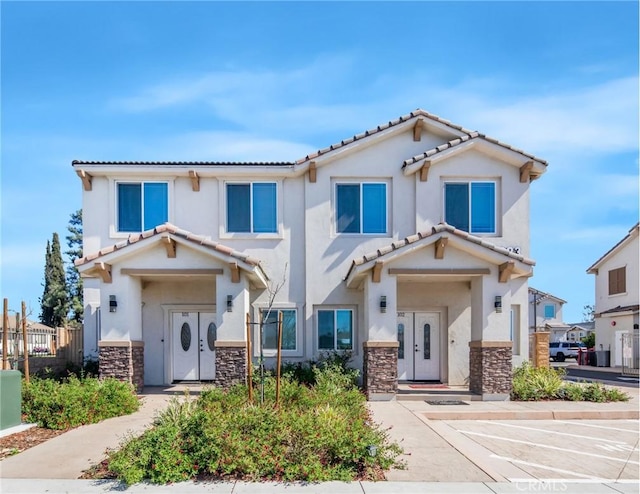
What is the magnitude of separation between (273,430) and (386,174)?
1069cm

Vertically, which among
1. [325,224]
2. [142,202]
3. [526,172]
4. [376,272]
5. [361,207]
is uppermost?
[526,172]

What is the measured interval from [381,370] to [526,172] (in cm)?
767

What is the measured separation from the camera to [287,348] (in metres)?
16.7

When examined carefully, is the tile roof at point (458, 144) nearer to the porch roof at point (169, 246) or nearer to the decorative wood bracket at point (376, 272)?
the decorative wood bracket at point (376, 272)

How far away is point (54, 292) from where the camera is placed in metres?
37.1

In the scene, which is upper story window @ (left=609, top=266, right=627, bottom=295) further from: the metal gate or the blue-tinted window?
the blue-tinted window

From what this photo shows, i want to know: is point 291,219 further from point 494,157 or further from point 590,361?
point 590,361

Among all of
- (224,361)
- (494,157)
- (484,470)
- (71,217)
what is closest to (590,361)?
(494,157)

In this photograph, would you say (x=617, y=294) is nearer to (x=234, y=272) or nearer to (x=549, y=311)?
(x=234, y=272)

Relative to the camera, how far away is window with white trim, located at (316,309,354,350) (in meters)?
16.7

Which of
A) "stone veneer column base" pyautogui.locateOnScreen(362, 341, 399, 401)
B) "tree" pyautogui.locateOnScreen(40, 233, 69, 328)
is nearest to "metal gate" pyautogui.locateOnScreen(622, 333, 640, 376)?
"stone veneer column base" pyautogui.locateOnScreen(362, 341, 399, 401)

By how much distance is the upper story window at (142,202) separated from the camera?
55.4ft

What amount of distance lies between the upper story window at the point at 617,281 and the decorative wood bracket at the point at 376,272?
22.1m

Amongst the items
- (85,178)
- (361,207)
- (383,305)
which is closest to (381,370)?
(383,305)
